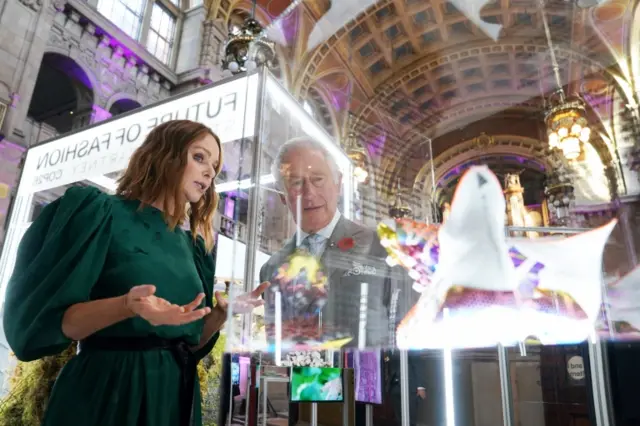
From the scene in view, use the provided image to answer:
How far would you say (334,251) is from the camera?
1.32 metres

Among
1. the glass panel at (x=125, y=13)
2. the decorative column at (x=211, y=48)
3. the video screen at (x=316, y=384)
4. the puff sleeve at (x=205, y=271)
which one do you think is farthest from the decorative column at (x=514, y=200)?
the glass panel at (x=125, y=13)

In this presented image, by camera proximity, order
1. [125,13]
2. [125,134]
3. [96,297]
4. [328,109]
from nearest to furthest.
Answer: [96,297] → [328,109] → [125,134] → [125,13]

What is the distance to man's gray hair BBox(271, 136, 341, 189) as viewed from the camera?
1372mm

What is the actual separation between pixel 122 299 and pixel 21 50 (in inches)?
219

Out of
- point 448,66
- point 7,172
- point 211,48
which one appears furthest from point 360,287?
point 211,48

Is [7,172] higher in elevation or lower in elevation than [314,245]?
higher

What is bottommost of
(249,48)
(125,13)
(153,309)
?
(153,309)

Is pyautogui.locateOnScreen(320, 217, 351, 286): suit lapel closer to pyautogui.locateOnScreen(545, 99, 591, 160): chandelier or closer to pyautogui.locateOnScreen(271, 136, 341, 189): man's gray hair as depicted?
pyautogui.locateOnScreen(271, 136, 341, 189): man's gray hair

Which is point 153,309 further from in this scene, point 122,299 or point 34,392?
point 34,392

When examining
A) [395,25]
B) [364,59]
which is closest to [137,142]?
[364,59]

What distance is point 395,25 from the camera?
150cm

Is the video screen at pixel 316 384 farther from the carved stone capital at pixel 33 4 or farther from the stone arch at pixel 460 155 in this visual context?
the carved stone capital at pixel 33 4

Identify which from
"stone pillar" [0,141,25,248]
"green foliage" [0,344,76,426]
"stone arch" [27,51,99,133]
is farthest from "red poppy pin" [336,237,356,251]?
"stone arch" [27,51,99,133]

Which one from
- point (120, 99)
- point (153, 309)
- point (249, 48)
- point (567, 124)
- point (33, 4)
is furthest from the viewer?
point (120, 99)
